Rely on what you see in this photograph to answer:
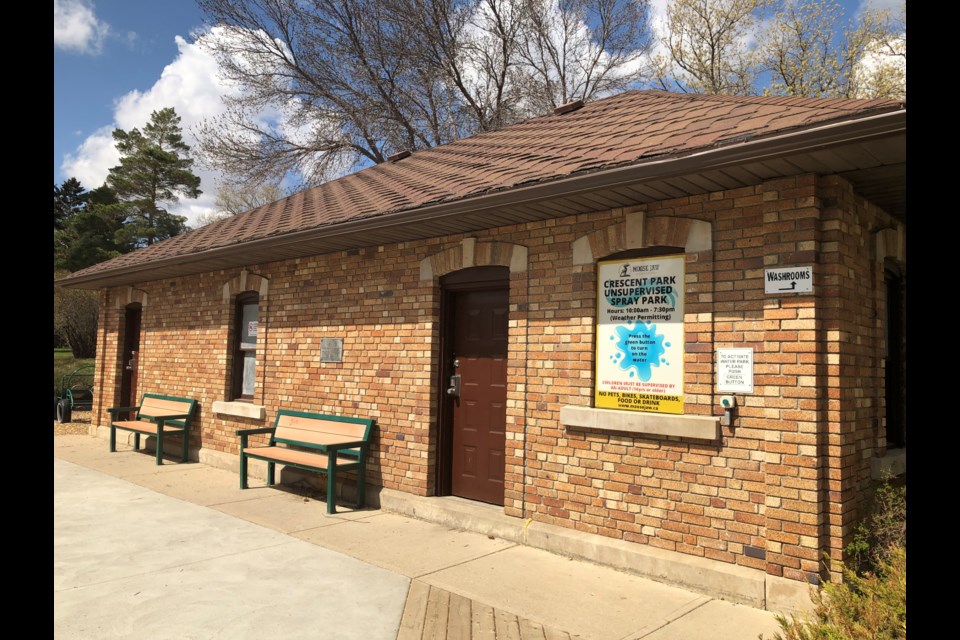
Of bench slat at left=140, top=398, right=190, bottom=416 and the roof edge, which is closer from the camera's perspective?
the roof edge

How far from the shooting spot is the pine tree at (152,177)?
138 ft

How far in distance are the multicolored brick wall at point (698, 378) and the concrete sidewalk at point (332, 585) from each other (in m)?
0.56

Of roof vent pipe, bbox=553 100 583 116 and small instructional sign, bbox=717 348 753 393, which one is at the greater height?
roof vent pipe, bbox=553 100 583 116

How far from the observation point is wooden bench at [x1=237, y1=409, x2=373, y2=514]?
300 inches

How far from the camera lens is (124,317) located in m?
13.7

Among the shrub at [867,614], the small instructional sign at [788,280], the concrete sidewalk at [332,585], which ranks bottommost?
the concrete sidewalk at [332,585]

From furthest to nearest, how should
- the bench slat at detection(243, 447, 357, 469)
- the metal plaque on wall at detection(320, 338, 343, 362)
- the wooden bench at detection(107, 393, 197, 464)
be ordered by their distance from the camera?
the wooden bench at detection(107, 393, 197, 464) < the metal plaque on wall at detection(320, 338, 343, 362) < the bench slat at detection(243, 447, 357, 469)

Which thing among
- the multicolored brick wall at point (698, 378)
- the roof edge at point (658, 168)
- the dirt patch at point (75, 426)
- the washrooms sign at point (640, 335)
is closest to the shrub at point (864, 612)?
the multicolored brick wall at point (698, 378)

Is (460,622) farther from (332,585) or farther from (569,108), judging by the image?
(569,108)

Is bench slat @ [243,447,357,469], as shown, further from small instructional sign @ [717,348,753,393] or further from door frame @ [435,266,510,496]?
small instructional sign @ [717,348,753,393]

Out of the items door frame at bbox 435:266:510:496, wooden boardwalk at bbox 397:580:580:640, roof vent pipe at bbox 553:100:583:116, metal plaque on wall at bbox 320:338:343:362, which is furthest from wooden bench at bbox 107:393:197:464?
roof vent pipe at bbox 553:100:583:116

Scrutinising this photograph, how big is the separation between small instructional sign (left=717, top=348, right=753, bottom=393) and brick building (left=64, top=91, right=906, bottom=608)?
0.6 inches

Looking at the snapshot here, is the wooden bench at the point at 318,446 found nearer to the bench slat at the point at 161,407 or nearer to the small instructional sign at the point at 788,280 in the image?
the bench slat at the point at 161,407
